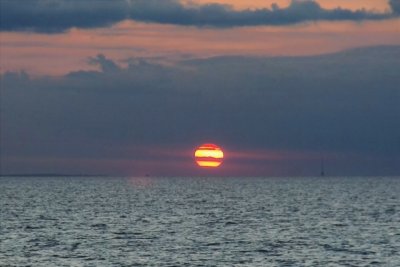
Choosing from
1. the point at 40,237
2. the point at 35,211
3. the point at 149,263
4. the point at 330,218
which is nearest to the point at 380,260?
the point at 149,263

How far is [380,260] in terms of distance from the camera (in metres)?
74.8

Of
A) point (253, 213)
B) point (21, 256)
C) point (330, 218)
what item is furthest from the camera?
point (253, 213)

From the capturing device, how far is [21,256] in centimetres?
7694

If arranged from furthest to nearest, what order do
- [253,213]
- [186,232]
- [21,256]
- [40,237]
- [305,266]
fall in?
[253,213] → [186,232] → [40,237] → [21,256] → [305,266]

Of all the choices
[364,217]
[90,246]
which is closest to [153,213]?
[364,217]

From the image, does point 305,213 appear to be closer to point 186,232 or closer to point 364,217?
point 364,217

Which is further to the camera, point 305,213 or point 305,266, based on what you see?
point 305,213

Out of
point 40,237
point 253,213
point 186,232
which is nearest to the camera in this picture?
point 40,237

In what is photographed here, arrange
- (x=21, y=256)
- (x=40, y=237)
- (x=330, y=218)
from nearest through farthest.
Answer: (x=21, y=256) → (x=40, y=237) → (x=330, y=218)

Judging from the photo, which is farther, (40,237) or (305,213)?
(305,213)

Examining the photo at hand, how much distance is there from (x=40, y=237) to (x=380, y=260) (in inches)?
1513

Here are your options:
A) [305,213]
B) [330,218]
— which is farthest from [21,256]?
[305,213]

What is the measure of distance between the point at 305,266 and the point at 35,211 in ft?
279

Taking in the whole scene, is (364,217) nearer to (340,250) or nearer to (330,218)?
(330,218)
